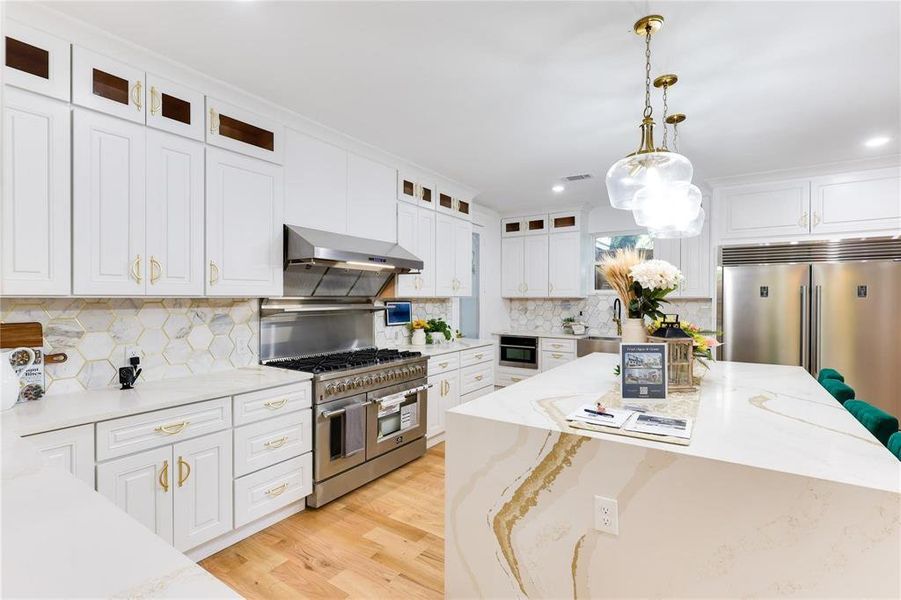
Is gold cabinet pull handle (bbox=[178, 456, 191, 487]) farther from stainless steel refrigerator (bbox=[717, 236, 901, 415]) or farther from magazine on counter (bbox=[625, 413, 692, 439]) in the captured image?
stainless steel refrigerator (bbox=[717, 236, 901, 415])

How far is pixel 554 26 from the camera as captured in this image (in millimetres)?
1942

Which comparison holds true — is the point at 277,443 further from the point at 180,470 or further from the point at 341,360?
the point at 341,360

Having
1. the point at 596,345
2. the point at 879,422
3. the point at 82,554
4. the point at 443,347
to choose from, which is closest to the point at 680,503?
the point at 879,422

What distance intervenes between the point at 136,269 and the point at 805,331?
5.00 metres

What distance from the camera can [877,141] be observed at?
3.27 metres

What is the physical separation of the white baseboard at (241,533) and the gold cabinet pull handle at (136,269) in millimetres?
1394

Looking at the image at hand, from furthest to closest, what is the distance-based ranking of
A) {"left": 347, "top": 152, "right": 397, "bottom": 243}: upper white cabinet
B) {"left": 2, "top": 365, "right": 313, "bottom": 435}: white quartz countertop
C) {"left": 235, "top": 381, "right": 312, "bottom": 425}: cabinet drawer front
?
{"left": 347, "top": 152, "right": 397, "bottom": 243}: upper white cabinet → {"left": 235, "top": 381, "right": 312, "bottom": 425}: cabinet drawer front → {"left": 2, "top": 365, "right": 313, "bottom": 435}: white quartz countertop

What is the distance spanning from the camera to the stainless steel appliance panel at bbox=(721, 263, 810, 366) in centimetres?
388

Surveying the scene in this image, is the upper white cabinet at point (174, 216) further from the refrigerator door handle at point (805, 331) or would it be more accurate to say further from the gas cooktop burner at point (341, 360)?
the refrigerator door handle at point (805, 331)

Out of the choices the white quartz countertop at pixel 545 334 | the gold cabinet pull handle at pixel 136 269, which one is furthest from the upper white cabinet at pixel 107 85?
the white quartz countertop at pixel 545 334

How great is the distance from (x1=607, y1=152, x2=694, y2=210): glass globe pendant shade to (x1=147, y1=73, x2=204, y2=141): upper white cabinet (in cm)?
223

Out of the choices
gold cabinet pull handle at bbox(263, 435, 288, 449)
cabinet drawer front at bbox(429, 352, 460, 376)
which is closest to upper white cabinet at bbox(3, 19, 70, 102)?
gold cabinet pull handle at bbox(263, 435, 288, 449)

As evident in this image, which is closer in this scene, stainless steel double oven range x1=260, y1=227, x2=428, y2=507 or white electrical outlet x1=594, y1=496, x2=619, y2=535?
white electrical outlet x1=594, y1=496, x2=619, y2=535

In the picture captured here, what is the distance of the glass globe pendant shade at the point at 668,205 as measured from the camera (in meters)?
2.08
